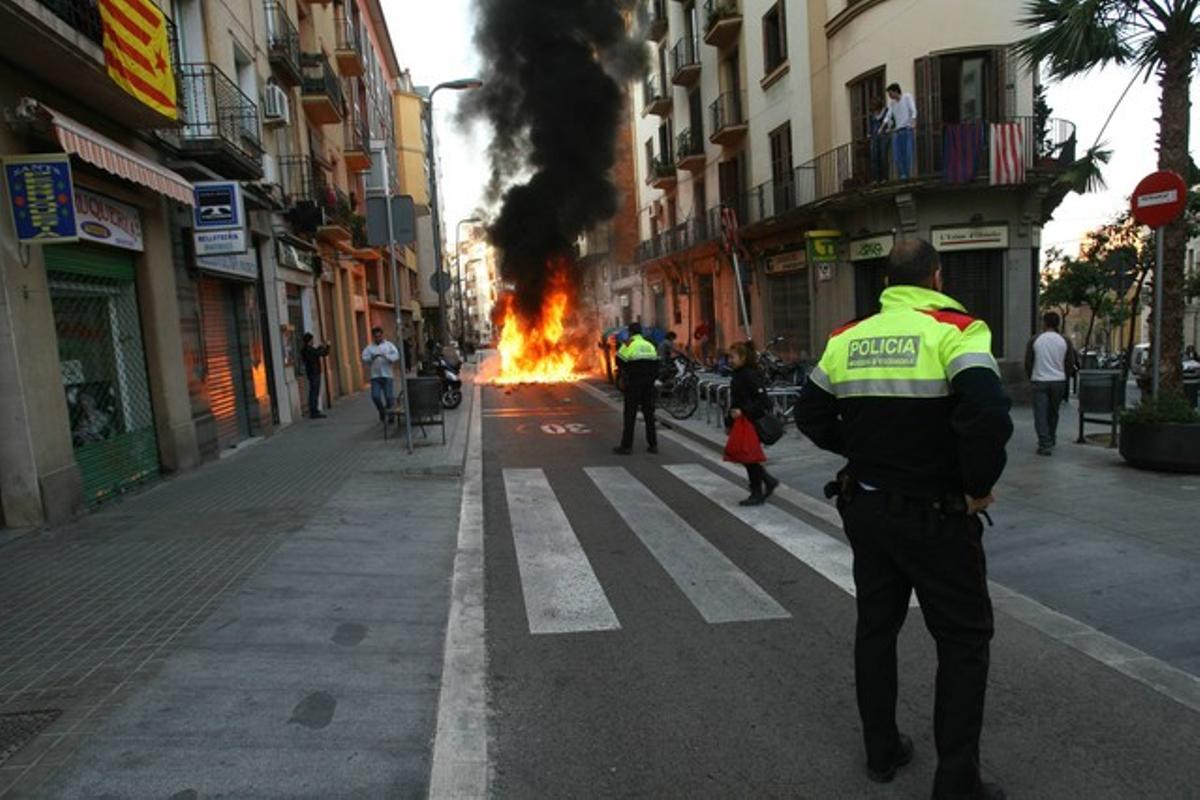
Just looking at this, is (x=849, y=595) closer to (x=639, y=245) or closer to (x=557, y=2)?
(x=557, y=2)

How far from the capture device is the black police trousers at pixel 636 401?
10.2 m

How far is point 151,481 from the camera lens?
870 cm

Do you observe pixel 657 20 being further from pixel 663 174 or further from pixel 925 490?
pixel 925 490

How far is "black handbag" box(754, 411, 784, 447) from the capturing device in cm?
677

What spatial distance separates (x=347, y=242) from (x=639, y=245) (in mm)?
15265

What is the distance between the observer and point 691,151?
83.6 ft

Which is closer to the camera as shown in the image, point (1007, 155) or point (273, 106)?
point (1007, 155)

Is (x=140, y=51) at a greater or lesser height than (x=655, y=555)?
greater

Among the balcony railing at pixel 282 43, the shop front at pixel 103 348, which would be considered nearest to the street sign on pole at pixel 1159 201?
the shop front at pixel 103 348

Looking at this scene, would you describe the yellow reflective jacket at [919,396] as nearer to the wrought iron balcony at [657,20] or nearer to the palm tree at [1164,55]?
the palm tree at [1164,55]

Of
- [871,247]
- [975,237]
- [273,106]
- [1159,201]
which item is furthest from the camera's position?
[871,247]

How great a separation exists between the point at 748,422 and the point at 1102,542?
2.83 metres

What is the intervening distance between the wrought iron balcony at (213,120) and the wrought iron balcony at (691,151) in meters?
16.0

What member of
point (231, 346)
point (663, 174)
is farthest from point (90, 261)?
point (663, 174)
